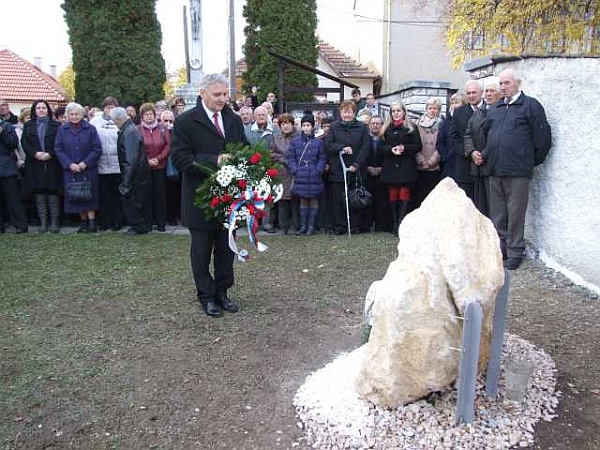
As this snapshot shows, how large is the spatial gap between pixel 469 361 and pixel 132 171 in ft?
21.7

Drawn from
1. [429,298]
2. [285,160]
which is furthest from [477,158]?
[429,298]

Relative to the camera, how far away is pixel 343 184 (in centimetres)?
868

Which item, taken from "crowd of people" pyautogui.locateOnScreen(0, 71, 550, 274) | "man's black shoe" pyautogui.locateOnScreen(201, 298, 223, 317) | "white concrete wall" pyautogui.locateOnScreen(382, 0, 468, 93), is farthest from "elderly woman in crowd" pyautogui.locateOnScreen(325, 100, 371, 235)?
"white concrete wall" pyautogui.locateOnScreen(382, 0, 468, 93)

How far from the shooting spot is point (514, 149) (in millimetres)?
6219

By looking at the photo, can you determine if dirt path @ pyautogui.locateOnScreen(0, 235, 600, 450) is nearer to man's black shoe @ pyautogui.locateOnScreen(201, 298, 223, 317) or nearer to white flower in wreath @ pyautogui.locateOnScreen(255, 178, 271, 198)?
man's black shoe @ pyautogui.locateOnScreen(201, 298, 223, 317)

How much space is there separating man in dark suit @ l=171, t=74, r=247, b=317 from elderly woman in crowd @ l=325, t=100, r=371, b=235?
3.48 m

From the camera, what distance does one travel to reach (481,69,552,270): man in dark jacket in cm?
616

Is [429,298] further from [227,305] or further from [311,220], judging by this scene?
[311,220]

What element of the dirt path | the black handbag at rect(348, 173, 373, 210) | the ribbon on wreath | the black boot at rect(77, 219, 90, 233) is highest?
the ribbon on wreath

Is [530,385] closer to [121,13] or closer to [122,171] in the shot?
[122,171]

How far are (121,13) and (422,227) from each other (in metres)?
15.4

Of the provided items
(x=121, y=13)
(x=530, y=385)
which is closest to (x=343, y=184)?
(x=530, y=385)

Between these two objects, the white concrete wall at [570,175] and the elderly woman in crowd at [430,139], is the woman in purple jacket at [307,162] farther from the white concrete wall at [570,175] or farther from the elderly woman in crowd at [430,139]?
the white concrete wall at [570,175]

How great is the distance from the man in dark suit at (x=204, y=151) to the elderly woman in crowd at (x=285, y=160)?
3.51 m
